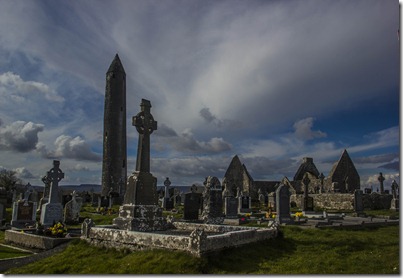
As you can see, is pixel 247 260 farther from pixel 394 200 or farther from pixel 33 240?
pixel 394 200

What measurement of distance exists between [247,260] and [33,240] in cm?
789

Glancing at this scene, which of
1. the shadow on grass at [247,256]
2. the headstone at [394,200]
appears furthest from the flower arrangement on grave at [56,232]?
the headstone at [394,200]

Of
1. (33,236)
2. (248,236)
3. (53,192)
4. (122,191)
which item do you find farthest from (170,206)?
(248,236)

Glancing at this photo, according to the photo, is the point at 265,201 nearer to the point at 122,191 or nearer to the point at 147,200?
the point at 122,191

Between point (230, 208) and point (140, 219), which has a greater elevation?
point (230, 208)

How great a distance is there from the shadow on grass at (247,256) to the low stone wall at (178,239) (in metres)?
0.16

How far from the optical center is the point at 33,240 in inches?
462

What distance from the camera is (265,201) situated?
3681 centimetres

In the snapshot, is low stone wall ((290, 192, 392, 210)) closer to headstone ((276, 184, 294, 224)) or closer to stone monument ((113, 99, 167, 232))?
headstone ((276, 184, 294, 224))

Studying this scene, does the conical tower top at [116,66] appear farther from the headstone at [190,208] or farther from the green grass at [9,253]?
the green grass at [9,253]

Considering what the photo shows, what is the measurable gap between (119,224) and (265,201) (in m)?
28.1

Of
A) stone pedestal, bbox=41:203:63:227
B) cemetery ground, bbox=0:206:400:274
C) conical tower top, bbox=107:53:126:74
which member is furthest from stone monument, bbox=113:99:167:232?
conical tower top, bbox=107:53:126:74

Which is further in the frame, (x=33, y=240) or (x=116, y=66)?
(x=116, y=66)

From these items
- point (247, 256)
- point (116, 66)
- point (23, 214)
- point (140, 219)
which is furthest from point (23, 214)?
point (116, 66)
